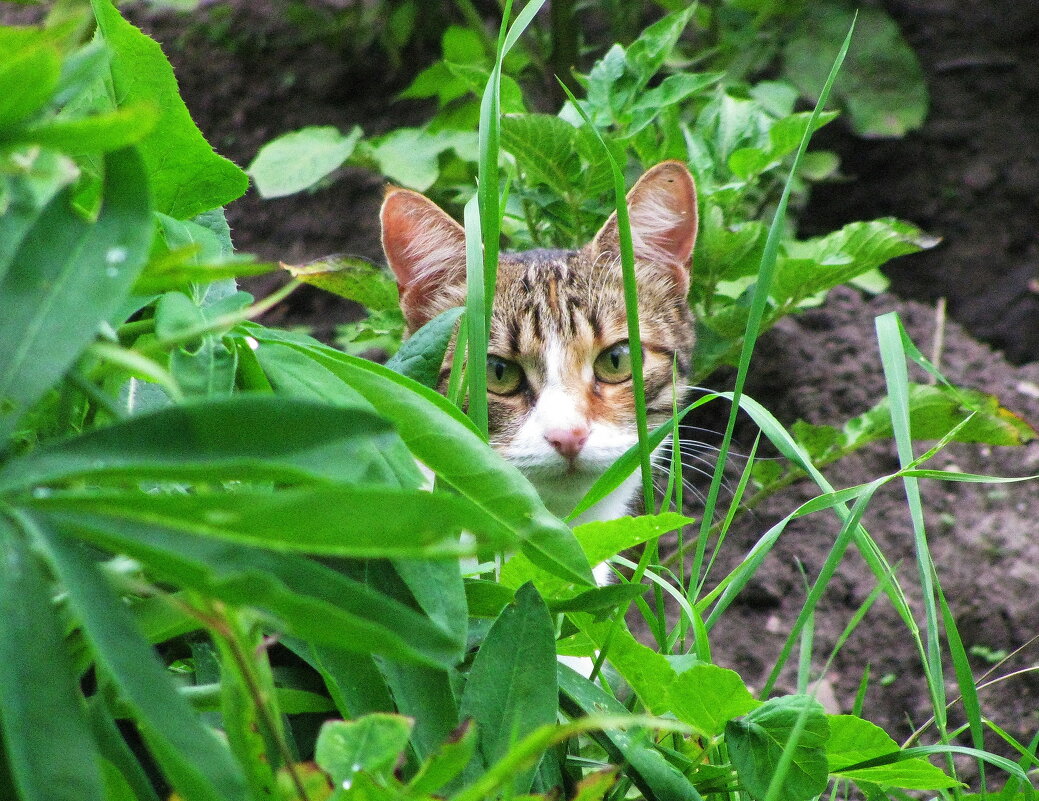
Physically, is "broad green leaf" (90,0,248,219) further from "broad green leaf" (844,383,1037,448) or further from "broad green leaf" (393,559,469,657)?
"broad green leaf" (844,383,1037,448)

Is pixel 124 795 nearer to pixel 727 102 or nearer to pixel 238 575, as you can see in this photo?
pixel 238 575

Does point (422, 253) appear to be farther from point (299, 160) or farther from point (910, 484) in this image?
point (910, 484)

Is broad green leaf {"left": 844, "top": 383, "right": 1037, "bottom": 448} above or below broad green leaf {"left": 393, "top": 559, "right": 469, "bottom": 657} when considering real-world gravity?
below

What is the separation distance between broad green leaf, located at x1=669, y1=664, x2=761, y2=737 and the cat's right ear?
105cm

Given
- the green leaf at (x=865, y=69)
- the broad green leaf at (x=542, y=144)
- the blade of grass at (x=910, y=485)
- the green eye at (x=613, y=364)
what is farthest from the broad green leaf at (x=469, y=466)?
the green leaf at (x=865, y=69)

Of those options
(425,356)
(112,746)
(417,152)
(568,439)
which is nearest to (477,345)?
(425,356)

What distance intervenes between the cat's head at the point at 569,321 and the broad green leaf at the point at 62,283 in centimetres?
114

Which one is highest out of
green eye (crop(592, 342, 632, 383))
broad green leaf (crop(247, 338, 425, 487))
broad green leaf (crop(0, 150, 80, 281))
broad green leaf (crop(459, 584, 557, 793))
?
broad green leaf (crop(0, 150, 80, 281))

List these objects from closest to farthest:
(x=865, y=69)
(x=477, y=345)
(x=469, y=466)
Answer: (x=469, y=466) → (x=477, y=345) → (x=865, y=69)

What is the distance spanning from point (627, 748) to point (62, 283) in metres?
0.48

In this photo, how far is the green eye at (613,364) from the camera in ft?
5.86

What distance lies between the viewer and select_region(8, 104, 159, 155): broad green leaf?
1.27 ft

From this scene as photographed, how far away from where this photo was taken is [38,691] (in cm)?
40

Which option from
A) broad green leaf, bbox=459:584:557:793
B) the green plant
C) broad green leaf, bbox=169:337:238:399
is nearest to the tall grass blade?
the green plant
